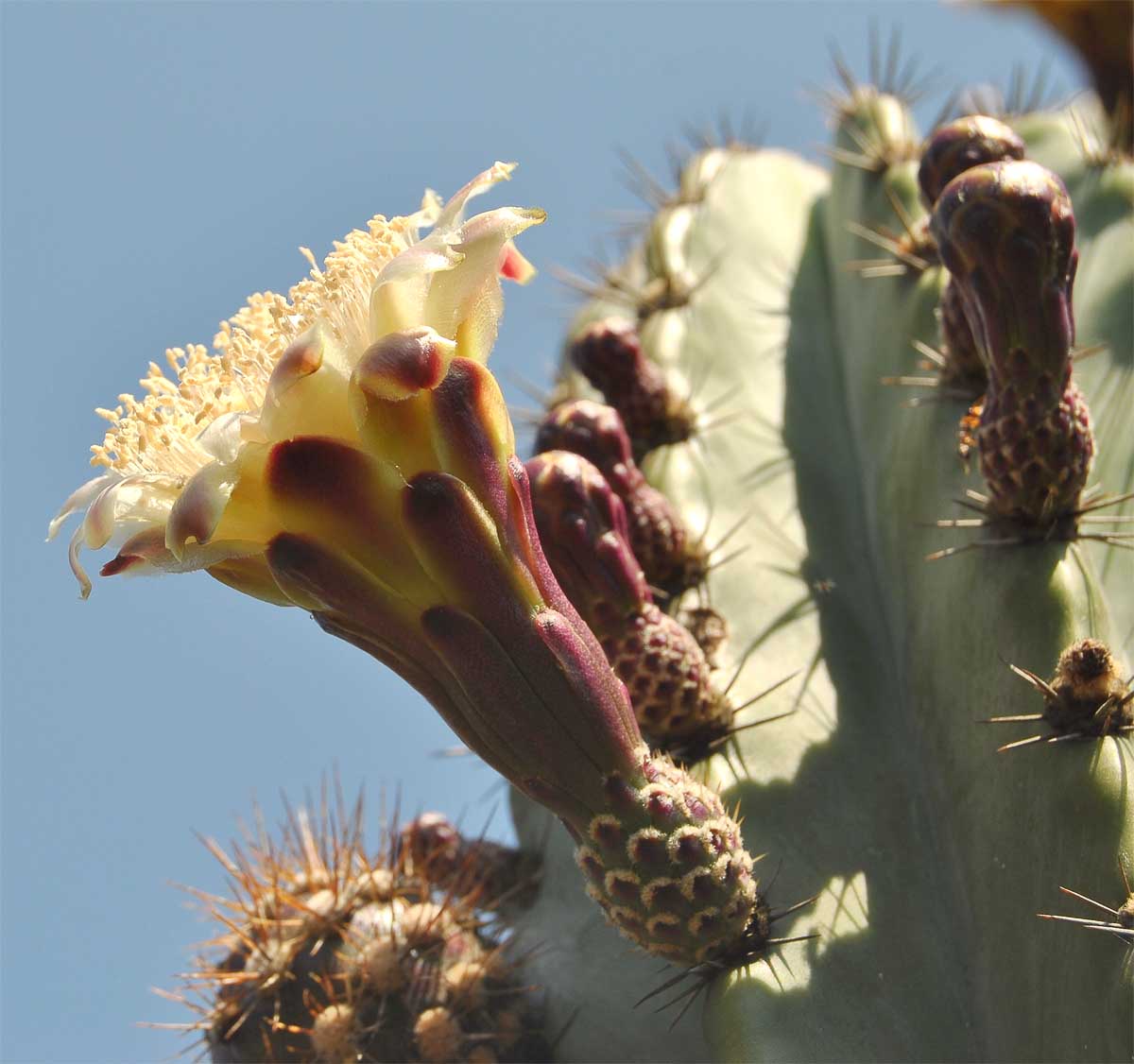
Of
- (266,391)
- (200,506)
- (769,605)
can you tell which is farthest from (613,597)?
(200,506)

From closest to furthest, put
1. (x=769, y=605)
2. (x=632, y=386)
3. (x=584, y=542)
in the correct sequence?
(x=584, y=542) < (x=769, y=605) < (x=632, y=386)

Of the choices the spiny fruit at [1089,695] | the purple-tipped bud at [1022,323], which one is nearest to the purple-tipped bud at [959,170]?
the purple-tipped bud at [1022,323]

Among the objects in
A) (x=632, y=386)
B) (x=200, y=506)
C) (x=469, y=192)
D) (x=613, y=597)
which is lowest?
(x=613, y=597)

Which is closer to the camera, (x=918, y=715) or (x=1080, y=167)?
(x=918, y=715)

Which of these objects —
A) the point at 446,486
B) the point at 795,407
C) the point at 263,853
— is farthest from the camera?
the point at 795,407

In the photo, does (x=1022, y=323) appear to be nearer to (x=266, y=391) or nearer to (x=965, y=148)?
(x=965, y=148)

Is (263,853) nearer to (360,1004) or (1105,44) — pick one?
(360,1004)

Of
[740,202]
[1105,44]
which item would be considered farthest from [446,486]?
[1105,44]

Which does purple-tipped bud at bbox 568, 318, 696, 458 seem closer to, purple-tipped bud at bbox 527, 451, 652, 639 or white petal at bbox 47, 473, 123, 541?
purple-tipped bud at bbox 527, 451, 652, 639
